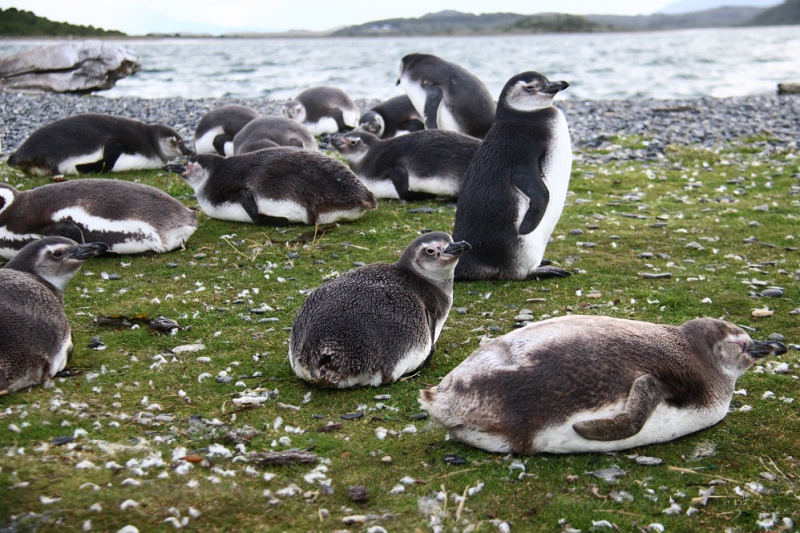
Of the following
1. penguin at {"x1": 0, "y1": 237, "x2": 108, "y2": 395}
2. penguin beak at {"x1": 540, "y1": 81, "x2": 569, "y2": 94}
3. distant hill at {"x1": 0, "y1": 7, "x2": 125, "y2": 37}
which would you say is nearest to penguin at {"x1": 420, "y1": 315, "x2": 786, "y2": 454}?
penguin at {"x1": 0, "y1": 237, "x2": 108, "y2": 395}

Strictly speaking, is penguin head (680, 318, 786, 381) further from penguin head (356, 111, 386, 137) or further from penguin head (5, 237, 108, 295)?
penguin head (356, 111, 386, 137)

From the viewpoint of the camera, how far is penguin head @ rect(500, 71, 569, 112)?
6883 millimetres

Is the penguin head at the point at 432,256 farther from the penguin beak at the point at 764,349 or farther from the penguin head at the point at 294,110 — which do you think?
the penguin head at the point at 294,110

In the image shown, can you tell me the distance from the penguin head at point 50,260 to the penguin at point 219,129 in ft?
22.2

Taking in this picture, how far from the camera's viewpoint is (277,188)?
7.88 metres

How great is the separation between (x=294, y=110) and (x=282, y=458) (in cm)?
1108

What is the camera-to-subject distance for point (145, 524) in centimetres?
314

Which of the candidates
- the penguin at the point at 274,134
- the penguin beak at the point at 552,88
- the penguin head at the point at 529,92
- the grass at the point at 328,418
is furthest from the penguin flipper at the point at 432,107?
the penguin beak at the point at 552,88

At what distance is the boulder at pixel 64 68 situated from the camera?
23422 mm

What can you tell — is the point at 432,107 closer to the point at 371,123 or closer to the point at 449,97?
the point at 449,97

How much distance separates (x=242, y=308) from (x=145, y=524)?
111 inches

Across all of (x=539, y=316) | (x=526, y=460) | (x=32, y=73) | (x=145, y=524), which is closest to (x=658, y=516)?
(x=526, y=460)

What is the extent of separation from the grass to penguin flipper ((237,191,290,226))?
327mm

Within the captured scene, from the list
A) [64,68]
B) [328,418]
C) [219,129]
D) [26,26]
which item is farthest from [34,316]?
[26,26]
